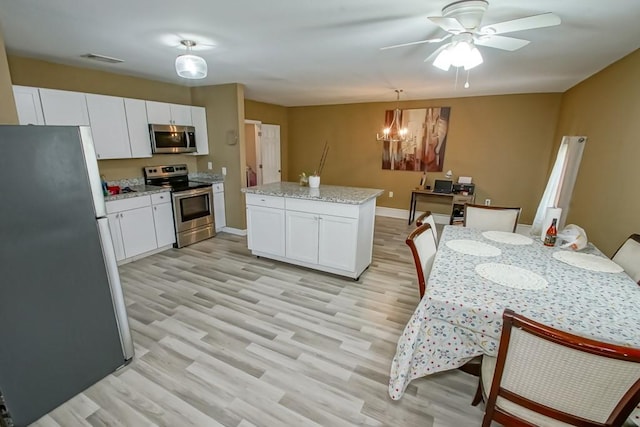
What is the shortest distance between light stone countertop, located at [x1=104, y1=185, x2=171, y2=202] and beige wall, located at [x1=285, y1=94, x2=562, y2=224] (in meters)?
3.84

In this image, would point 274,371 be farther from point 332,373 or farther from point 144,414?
point 144,414

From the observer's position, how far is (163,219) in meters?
4.07

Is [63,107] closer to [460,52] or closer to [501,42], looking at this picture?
[460,52]

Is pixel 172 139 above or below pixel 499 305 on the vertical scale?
above

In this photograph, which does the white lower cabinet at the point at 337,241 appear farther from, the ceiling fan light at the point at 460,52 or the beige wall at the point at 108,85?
the beige wall at the point at 108,85

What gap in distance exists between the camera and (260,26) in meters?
2.19

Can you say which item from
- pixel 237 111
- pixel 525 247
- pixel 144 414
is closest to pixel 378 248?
pixel 525 247

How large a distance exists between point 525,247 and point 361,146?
453 centimetres

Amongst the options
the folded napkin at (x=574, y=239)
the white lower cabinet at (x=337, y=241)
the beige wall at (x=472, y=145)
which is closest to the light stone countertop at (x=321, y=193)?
the white lower cabinet at (x=337, y=241)

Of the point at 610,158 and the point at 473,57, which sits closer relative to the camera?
the point at 473,57

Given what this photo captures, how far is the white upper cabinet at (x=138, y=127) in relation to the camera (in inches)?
149

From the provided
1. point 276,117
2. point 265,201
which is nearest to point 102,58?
point 265,201

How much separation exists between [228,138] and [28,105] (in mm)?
2257

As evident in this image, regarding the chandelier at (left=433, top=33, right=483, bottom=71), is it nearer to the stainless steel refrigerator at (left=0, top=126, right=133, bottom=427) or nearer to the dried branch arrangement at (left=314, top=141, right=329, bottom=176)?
the stainless steel refrigerator at (left=0, top=126, right=133, bottom=427)
